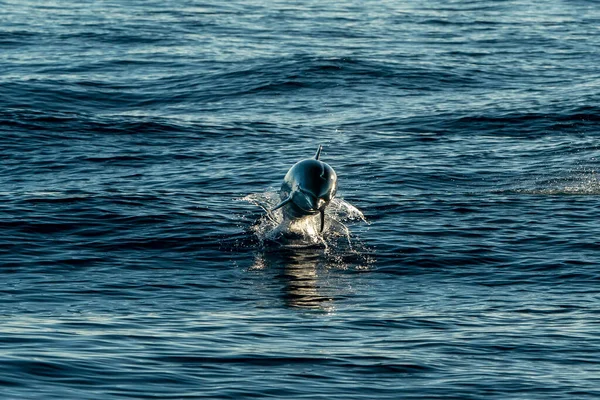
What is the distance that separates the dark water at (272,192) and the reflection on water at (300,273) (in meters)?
0.10

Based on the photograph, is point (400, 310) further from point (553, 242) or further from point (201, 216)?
point (201, 216)

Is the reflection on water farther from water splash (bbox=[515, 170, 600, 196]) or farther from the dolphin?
water splash (bbox=[515, 170, 600, 196])

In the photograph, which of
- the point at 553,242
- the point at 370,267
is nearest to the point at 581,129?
the point at 553,242

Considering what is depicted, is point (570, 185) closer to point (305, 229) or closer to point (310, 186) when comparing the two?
point (305, 229)

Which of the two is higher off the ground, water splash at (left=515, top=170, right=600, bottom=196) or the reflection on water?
the reflection on water

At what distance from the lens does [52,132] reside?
48.1 metres

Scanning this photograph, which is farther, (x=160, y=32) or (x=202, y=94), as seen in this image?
(x=160, y=32)

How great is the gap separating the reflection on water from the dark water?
10 centimetres

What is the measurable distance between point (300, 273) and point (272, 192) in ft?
26.4

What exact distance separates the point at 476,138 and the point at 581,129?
14.3 ft

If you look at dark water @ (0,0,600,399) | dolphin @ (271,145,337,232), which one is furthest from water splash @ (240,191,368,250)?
dolphin @ (271,145,337,232)

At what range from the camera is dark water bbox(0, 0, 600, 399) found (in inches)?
915

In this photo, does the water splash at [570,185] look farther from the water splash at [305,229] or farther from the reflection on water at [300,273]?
the reflection on water at [300,273]

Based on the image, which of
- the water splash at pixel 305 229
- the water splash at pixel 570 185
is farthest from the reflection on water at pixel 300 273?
the water splash at pixel 570 185
